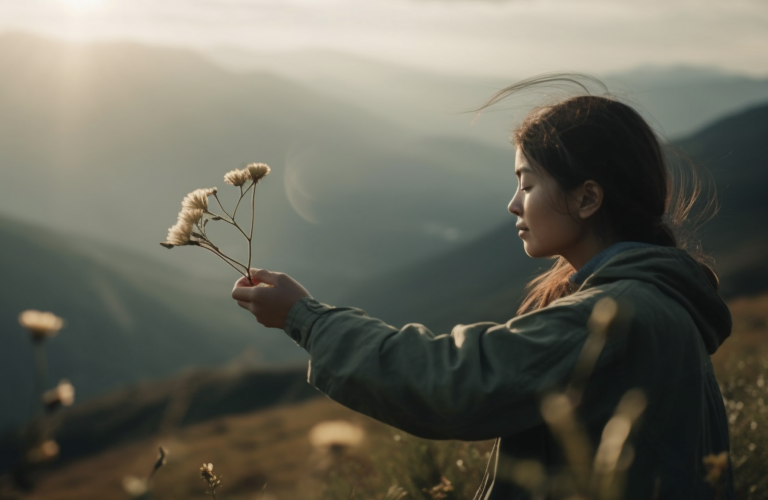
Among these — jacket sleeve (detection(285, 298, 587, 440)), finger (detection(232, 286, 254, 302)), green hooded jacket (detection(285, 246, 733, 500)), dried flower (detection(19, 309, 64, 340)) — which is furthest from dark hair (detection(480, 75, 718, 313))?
dried flower (detection(19, 309, 64, 340))

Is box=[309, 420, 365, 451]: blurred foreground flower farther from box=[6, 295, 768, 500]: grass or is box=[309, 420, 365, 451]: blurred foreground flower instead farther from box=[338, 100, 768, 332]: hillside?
box=[338, 100, 768, 332]: hillside

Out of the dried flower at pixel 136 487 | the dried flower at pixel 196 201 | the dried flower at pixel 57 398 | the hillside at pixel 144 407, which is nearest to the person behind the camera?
the dried flower at pixel 136 487

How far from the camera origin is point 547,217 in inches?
94.4

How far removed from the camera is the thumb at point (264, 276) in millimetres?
2094

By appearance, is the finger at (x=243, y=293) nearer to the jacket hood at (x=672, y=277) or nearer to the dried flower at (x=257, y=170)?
the dried flower at (x=257, y=170)

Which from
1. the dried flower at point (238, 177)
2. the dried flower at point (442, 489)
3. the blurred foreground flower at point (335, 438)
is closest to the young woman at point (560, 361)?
the dried flower at point (238, 177)

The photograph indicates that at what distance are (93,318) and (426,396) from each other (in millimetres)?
142798

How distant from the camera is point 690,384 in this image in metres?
1.91

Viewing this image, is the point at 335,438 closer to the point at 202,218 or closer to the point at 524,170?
the point at 202,218

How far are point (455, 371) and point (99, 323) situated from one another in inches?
5615

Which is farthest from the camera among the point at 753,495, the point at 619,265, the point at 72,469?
the point at 72,469

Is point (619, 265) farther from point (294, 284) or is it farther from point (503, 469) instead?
point (294, 284)

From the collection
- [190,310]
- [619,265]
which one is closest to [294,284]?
[619,265]

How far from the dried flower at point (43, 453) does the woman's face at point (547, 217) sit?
171 cm
